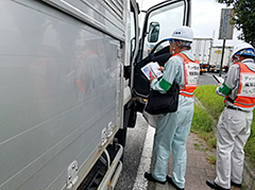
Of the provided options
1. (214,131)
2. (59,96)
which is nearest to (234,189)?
(214,131)

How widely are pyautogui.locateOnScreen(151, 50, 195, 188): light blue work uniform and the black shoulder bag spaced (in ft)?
0.23

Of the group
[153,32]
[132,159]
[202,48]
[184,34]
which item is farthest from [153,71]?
[202,48]

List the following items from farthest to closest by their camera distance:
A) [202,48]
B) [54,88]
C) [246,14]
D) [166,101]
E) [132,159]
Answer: [202,48], [246,14], [132,159], [166,101], [54,88]

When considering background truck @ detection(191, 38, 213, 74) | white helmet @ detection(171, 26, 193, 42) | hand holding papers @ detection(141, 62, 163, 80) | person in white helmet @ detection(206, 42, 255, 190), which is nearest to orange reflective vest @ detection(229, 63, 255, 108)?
person in white helmet @ detection(206, 42, 255, 190)

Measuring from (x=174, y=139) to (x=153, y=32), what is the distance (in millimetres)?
1910

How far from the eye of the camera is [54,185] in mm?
1038

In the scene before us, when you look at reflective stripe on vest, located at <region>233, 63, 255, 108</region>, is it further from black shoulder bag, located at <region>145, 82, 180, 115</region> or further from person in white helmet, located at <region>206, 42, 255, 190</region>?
black shoulder bag, located at <region>145, 82, 180, 115</region>

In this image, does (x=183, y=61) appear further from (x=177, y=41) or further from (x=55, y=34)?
(x=55, y=34)

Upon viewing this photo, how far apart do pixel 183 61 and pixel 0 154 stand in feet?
7.38

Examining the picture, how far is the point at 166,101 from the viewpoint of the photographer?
2500 millimetres

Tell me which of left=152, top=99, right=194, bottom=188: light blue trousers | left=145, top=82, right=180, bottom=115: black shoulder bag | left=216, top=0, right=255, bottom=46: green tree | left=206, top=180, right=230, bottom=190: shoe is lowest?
left=206, top=180, right=230, bottom=190: shoe

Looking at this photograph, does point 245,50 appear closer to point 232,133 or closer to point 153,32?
point 232,133

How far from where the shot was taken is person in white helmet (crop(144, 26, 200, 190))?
98.5 inches

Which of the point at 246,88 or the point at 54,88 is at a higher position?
the point at 54,88
